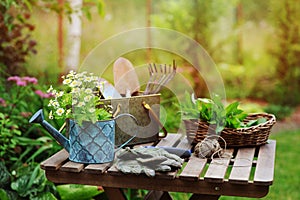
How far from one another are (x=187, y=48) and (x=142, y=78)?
3.96 metres

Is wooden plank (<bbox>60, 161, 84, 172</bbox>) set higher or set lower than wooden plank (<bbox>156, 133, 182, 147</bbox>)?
lower

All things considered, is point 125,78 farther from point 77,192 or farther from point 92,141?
point 77,192

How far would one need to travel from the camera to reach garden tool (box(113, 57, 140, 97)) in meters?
2.81

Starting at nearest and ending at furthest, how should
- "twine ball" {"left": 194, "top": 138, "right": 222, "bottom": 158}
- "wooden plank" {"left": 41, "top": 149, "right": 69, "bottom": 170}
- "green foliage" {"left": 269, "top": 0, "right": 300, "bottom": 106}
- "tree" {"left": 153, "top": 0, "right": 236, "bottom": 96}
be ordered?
"wooden plank" {"left": 41, "top": 149, "right": 69, "bottom": 170}, "twine ball" {"left": 194, "top": 138, "right": 222, "bottom": 158}, "tree" {"left": 153, "top": 0, "right": 236, "bottom": 96}, "green foliage" {"left": 269, "top": 0, "right": 300, "bottom": 106}

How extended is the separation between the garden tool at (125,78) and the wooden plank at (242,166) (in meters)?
0.68

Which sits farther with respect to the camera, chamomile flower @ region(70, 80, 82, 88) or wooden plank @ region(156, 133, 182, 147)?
wooden plank @ region(156, 133, 182, 147)

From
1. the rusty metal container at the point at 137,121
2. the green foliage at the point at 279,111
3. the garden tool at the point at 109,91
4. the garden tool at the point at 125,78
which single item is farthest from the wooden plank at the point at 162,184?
the green foliage at the point at 279,111

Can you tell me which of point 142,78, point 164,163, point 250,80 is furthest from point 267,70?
point 164,163

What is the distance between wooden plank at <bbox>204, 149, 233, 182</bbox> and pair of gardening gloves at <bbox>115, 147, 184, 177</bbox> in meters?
0.14

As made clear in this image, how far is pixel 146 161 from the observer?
220 cm

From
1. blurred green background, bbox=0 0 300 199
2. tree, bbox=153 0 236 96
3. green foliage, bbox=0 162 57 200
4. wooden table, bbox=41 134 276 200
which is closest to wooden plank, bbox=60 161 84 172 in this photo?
wooden table, bbox=41 134 276 200

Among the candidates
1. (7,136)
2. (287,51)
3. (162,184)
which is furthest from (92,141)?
(287,51)

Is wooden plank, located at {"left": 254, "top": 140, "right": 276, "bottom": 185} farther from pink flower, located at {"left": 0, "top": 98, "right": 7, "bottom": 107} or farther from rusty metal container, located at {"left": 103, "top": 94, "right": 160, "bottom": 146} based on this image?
pink flower, located at {"left": 0, "top": 98, "right": 7, "bottom": 107}

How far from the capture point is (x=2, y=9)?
3875 mm
